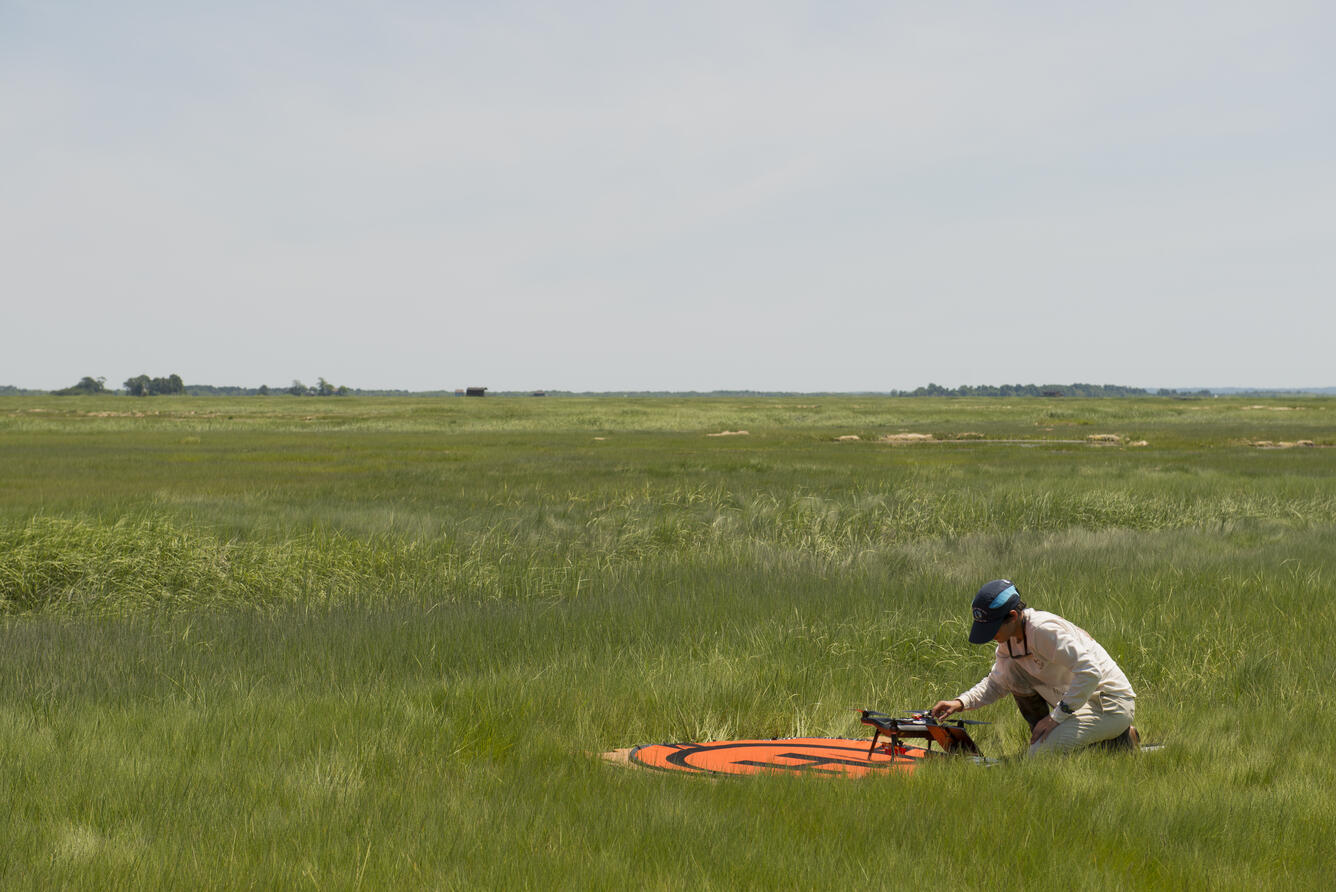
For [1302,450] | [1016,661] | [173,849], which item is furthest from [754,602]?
[1302,450]

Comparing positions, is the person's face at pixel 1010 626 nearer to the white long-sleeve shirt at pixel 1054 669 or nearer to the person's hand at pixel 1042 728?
the white long-sleeve shirt at pixel 1054 669

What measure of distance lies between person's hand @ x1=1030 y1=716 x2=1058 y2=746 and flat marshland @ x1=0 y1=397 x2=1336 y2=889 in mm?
574

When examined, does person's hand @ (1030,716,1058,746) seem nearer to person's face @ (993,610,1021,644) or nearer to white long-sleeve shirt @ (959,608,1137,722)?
white long-sleeve shirt @ (959,608,1137,722)

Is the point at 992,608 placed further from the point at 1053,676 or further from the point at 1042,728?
the point at 1042,728

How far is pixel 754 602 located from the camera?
43.8 ft

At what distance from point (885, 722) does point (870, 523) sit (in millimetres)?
16490

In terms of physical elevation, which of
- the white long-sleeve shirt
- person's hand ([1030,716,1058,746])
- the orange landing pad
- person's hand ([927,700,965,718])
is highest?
the white long-sleeve shirt

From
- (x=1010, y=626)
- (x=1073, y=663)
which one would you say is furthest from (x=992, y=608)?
(x=1073, y=663)

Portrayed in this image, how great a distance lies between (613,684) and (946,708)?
3.25 m

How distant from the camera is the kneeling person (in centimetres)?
696

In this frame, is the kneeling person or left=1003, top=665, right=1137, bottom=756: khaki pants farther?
left=1003, top=665, right=1137, bottom=756: khaki pants

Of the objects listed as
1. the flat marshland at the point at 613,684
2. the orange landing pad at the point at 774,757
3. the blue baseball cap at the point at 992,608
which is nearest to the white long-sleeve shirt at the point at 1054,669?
the blue baseball cap at the point at 992,608

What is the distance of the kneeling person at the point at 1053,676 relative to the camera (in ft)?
22.8

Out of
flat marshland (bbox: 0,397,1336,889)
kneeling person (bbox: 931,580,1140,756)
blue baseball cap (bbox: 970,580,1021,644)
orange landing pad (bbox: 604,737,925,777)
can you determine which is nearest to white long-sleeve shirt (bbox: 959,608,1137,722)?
kneeling person (bbox: 931,580,1140,756)
